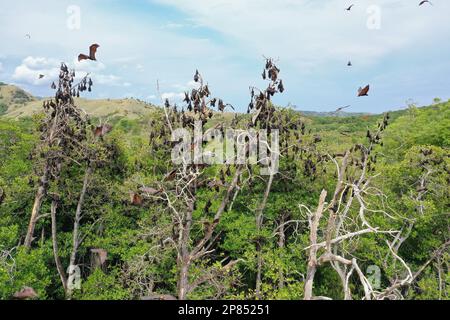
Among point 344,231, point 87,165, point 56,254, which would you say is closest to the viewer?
point 344,231

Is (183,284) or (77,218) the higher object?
(77,218)

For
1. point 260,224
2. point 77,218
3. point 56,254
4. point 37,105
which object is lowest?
point 56,254

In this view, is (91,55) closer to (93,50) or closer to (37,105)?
(93,50)

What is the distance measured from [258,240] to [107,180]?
34.1 ft

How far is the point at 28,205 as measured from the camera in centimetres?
2264

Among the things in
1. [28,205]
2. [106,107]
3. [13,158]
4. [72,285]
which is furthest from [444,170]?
[106,107]

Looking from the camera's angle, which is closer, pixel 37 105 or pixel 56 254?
pixel 56 254

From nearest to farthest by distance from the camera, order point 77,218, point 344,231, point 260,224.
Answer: point 344,231, point 77,218, point 260,224

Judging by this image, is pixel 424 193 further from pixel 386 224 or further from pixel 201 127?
pixel 201 127

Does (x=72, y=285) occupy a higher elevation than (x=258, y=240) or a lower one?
lower
